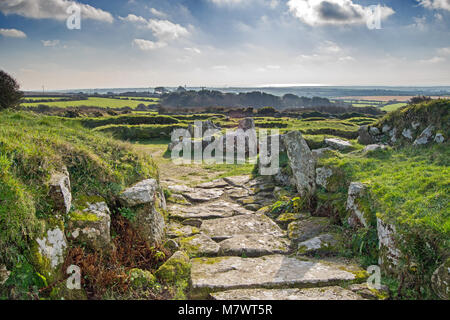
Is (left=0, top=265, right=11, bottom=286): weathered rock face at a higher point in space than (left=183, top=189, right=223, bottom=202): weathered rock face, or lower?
higher

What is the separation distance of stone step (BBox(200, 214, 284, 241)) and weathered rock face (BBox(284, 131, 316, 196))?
63.4 inches

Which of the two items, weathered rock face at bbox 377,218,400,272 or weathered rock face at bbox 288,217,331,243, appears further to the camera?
weathered rock face at bbox 288,217,331,243

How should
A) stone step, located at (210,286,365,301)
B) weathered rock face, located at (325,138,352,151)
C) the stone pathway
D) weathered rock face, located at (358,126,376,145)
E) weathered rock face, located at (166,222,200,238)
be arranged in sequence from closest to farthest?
stone step, located at (210,286,365,301)
the stone pathway
weathered rock face, located at (166,222,200,238)
weathered rock face, located at (325,138,352,151)
weathered rock face, located at (358,126,376,145)

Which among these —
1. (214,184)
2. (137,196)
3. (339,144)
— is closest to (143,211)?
(137,196)

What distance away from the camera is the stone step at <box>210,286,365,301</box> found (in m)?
3.78

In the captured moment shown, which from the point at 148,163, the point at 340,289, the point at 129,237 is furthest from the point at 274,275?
the point at 148,163

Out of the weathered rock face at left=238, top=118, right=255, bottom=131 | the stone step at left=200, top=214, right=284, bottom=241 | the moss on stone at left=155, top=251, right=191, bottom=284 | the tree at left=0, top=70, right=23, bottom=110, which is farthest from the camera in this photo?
the weathered rock face at left=238, top=118, right=255, bottom=131

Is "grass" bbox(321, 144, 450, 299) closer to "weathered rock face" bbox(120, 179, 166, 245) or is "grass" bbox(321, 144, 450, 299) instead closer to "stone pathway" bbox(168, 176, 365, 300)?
"stone pathway" bbox(168, 176, 365, 300)

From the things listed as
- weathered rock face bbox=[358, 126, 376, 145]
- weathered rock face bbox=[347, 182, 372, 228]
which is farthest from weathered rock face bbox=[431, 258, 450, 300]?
weathered rock face bbox=[358, 126, 376, 145]

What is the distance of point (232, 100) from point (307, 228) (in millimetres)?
92192

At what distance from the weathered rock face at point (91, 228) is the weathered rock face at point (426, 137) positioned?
994 centimetres

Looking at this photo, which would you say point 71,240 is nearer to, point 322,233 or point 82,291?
point 82,291

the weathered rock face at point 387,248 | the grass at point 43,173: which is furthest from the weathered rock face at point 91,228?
the weathered rock face at point 387,248

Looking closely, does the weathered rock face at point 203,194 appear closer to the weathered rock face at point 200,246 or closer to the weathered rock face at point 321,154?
the weathered rock face at point 200,246
